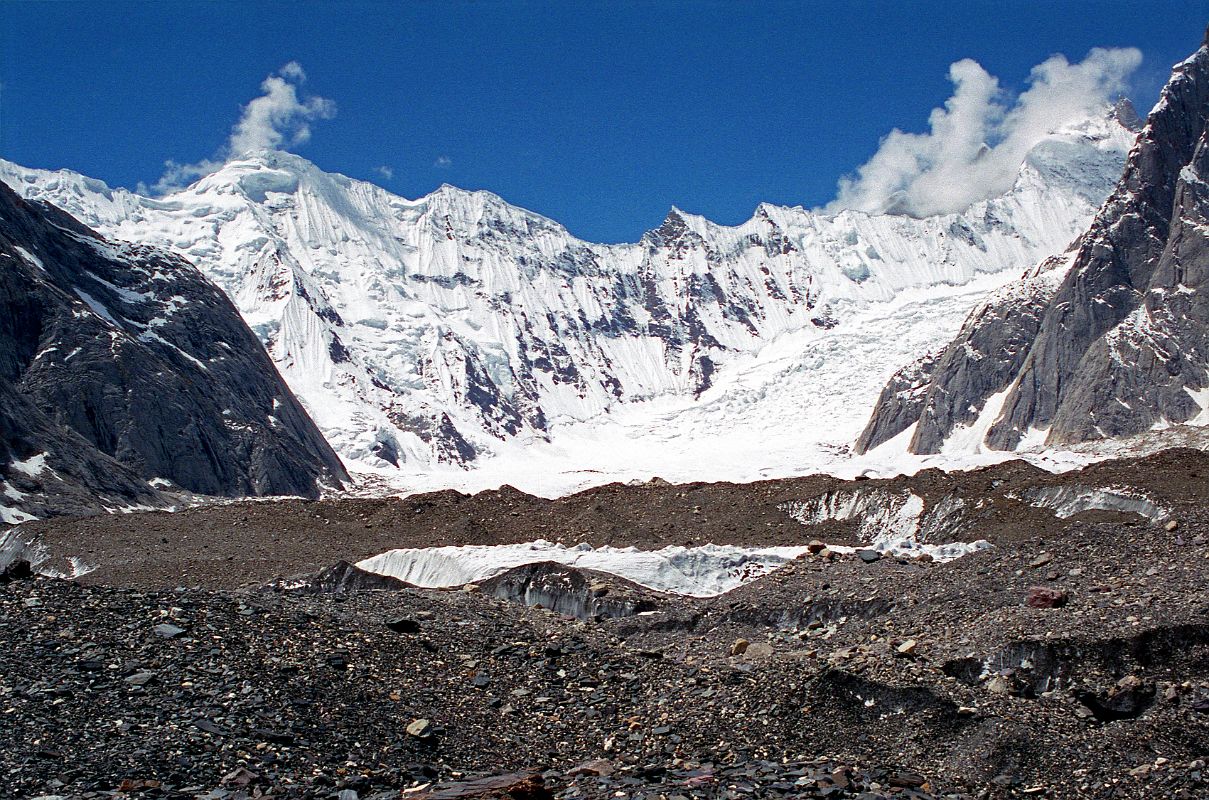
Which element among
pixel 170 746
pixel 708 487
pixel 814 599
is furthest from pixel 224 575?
pixel 170 746

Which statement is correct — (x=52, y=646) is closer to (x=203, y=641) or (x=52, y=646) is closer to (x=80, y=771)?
(x=203, y=641)

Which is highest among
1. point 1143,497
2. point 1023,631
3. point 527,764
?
point 1143,497

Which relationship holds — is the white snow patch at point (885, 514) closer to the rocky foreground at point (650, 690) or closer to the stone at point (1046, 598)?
the rocky foreground at point (650, 690)

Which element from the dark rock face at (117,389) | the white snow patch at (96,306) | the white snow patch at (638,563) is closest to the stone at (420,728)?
the white snow patch at (638,563)

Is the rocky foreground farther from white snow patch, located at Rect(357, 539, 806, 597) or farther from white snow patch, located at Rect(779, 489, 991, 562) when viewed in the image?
white snow patch, located at Rect(779, 489, 991, 562)

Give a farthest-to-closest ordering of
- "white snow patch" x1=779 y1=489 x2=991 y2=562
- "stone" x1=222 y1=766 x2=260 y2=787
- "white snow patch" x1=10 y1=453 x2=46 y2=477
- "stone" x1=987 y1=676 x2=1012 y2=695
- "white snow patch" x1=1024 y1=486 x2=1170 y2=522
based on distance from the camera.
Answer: "white snow patch" x1=10 y1=453 x2=46 y2=477
"white snow patch" x1=779 y1=489 x2=991 y2=562
"white snow patch" x1=1024 y1=486 x2=1170 y2=522
"stone" x1=987 y1=676 x2=1012 y2=695
"stone" x1=222 y1=766 x2=260 y2=787

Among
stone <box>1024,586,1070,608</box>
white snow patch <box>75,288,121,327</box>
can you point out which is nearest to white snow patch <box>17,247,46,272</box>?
white snow patch <box>75,288,121,327</box>

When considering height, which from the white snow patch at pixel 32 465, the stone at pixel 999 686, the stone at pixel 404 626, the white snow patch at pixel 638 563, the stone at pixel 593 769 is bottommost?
the stone at pixel 593 769
